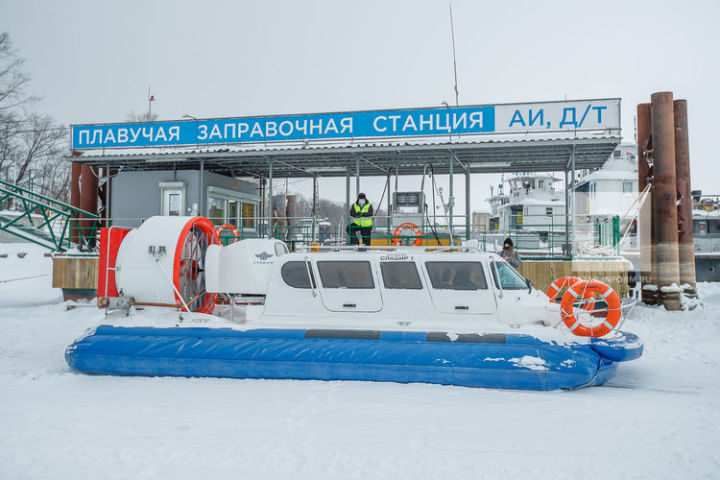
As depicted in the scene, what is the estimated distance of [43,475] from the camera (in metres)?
4.30

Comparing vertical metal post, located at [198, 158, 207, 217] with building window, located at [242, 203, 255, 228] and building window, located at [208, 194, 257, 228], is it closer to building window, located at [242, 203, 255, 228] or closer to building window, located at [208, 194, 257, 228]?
building window, located at [208, 194, 257, 228]

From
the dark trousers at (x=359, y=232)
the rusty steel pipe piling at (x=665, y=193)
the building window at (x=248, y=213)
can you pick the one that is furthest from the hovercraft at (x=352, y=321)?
the building window at (x=248, y=213)

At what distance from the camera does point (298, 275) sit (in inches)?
321

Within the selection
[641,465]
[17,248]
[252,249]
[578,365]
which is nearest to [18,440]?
[252,249]

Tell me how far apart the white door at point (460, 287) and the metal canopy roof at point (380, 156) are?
23.2ft

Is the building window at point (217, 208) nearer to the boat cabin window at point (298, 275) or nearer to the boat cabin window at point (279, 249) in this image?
the boat cabin window at point (279, 249)

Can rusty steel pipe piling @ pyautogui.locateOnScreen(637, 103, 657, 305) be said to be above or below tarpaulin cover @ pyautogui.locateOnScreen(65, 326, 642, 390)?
above

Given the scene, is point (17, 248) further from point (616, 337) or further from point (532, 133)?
point (616, 337)

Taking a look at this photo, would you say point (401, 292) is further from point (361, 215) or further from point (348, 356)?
point (361, 215)

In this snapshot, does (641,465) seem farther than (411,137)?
No

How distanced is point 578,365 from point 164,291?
591cm

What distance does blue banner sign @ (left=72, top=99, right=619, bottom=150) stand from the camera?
14.1 metres

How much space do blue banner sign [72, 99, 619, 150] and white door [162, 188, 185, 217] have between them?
1.60 metres

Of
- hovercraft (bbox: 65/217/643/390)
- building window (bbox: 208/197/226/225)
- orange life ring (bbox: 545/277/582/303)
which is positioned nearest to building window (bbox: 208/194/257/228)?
building window (bbox: 208/197/226/225)
